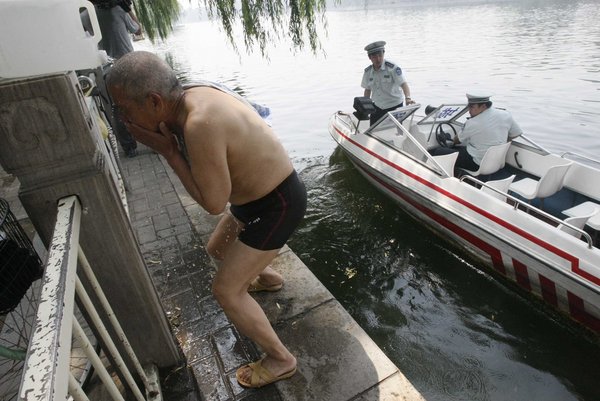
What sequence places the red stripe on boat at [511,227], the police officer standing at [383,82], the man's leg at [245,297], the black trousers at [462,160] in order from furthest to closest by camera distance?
1. the police officer standing at [383,82]
2. the black trousers at [462,160]
3. the red stripe on boat at [511,227]
4. the man's leg at [245,297]

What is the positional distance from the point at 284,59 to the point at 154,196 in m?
21.8

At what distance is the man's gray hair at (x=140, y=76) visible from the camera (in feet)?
5.40

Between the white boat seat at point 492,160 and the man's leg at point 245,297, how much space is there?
161 inches

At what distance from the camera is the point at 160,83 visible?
1.71 metres

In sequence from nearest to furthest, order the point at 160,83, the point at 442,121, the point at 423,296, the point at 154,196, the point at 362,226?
1. the point at 160,83
2. the point at 423,296
3. the point at 154,196
4. the point at 362,226
5. the point at 442,121

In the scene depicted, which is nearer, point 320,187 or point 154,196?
point 154,196

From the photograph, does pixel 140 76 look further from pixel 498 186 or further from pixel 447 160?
pixel 447 160

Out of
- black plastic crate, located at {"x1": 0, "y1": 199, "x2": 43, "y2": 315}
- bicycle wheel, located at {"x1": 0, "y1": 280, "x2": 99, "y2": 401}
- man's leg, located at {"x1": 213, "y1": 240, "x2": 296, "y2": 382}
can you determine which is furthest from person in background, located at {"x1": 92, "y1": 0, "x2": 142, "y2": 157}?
man's leg, located at {"x1": 213, "y1": 240, "x2": 296, "y2": 382}

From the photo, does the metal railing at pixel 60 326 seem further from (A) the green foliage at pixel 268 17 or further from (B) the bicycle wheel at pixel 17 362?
(A) the green foliage at pixel 268 17

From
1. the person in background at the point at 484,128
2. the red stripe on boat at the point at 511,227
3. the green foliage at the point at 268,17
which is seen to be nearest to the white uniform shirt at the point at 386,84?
the green foliage at the point at 268,17

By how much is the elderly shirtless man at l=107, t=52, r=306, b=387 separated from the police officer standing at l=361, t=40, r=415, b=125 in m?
5.26

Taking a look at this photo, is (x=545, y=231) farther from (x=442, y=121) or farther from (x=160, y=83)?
(x=160, y=83)

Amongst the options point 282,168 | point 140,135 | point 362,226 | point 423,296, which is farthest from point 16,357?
point 362,226

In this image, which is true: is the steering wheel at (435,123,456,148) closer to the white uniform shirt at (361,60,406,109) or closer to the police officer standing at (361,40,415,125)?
the police officer standing at (361,40,415,125)
